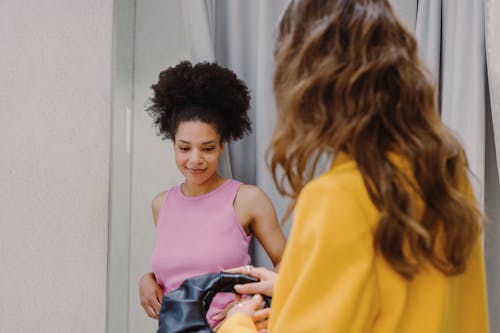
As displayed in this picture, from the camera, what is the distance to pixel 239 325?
0.90 metres

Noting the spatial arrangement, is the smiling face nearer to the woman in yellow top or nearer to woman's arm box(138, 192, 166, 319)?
woman's arm box(138, 192, 166, 319)

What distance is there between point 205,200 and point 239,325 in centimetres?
75

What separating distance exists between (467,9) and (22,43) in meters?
1.45

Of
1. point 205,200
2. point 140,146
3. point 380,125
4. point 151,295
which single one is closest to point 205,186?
point 205,200

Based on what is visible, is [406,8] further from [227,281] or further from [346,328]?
[346,328]

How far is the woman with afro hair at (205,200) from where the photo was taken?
5.06 ft

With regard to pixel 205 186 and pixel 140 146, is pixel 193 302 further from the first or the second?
pixel 140 146

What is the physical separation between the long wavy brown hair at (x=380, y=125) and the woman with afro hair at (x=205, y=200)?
2.51 feet

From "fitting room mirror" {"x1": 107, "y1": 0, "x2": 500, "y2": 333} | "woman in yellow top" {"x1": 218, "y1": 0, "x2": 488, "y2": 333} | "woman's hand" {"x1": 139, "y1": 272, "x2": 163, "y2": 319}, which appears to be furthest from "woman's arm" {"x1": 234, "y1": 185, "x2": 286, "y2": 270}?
"woman in yellow top" {"x1": 218, "y1": 0, "x2": 488, "y2": 333}

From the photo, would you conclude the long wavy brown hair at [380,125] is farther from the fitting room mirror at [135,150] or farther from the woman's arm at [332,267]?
the fitting room mirror at [135,150]

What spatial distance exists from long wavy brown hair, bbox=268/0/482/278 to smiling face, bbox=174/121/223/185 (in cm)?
75

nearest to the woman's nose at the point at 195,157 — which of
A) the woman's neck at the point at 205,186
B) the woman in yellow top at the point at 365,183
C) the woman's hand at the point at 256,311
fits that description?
the woman's neck at the point at 205,186

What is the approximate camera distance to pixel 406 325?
2.54 feet

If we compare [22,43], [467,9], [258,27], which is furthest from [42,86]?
[467,9]
